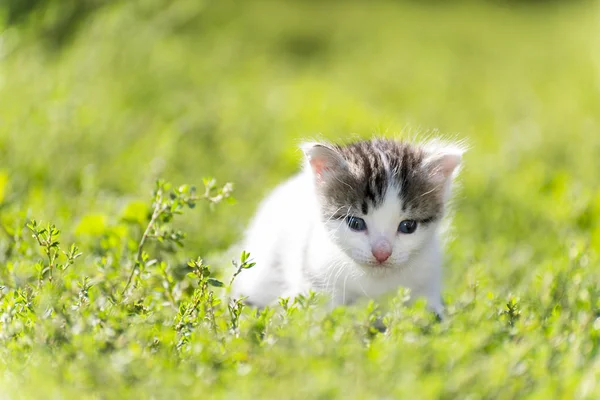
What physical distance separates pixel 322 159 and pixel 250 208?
1514mm

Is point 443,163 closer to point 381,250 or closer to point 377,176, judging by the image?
point 377,176

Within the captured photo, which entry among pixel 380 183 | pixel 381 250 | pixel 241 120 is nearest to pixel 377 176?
pixel 380 183

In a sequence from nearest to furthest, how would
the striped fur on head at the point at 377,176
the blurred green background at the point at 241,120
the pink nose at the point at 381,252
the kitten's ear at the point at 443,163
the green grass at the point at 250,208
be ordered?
the green grass at the point at 250,208 → the pink nose at the point at 381,252 → the striped fur on head at the point at 377,176 → the kitten's ear at the point at 443,163 → the blurred green background at the point at 241,120

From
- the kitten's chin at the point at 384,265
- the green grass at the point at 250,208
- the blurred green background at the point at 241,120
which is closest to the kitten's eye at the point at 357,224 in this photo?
the kitten's chin at the point at 384,265

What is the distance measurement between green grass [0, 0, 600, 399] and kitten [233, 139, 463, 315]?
17 cm

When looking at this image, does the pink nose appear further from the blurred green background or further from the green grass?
the blurred green background

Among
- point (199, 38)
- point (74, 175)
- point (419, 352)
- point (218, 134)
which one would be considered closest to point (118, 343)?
point (419, 352)

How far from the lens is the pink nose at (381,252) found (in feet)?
9.00

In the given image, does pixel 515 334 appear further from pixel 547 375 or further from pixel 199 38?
pixel 199 38

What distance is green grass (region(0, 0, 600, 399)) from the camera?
2.02 metres

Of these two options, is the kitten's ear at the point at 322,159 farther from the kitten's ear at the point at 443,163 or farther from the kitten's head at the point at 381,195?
the kitten's ear at the point at 443,163

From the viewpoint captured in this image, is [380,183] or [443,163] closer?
[380,183]

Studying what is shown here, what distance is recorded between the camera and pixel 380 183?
2.84 meters

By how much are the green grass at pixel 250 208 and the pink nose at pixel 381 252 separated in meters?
0.20
